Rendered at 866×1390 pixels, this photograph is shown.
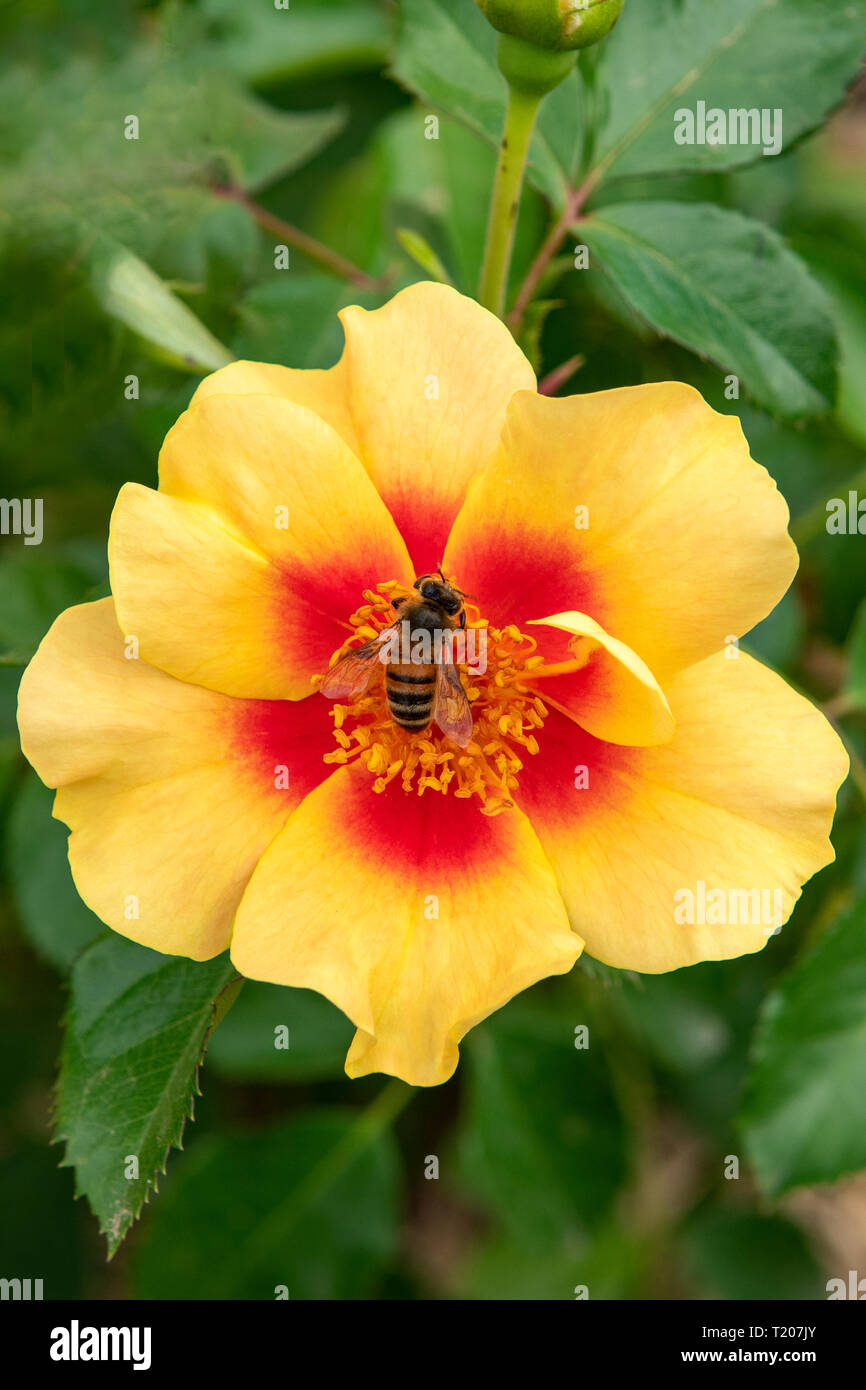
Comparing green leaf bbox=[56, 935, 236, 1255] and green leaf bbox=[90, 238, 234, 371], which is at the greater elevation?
green leaf bbox=[90, 238, 234, 371]

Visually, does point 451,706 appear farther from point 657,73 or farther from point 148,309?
point 657,73

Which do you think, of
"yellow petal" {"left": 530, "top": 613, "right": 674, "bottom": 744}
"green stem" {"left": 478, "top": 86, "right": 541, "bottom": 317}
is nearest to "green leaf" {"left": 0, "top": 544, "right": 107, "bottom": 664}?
"green stem" {"left": 478, "top": 86, "right": 541, "bottom": 317}

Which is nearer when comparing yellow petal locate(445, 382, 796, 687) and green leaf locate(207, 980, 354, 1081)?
yellow petal locate(445, 382, 796, 687)

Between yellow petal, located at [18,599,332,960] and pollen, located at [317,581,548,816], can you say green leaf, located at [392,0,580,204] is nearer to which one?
pollen, located at [317,581,548,816]

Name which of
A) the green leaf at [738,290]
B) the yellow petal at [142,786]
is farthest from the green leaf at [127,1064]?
the green leaf at [738,290]

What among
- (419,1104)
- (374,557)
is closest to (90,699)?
(374,557)
